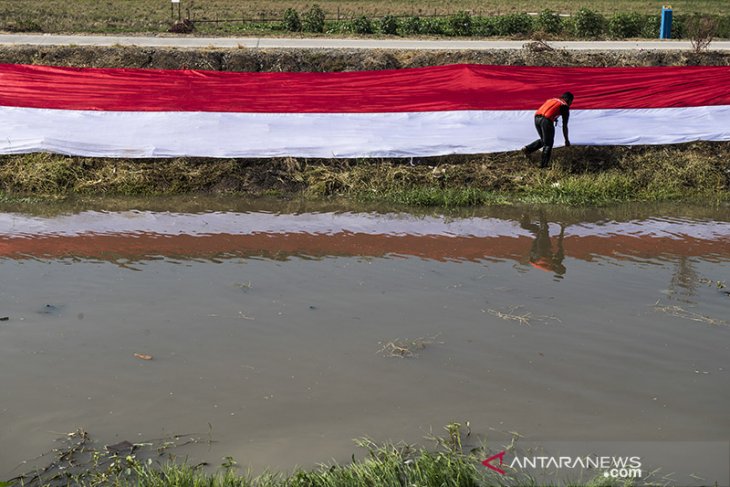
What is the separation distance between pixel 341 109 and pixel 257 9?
33.7 meters

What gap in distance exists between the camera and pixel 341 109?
14.0 metres

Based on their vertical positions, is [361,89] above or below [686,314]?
above

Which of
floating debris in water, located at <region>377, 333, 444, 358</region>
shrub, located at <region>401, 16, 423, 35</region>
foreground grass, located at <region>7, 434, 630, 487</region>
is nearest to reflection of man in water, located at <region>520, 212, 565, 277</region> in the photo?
floating debris in water, located at <region>377, 333, 444, 358</region>

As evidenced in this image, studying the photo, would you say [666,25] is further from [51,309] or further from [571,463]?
[571,463]

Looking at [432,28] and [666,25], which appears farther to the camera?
[432,28]

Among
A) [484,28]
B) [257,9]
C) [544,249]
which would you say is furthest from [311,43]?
[257,9]

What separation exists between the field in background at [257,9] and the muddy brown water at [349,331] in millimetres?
22209

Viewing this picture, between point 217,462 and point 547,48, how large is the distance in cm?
1287

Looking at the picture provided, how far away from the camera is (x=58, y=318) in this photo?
761cm

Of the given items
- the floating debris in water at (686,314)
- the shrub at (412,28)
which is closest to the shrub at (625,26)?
the shrub at (412,28)

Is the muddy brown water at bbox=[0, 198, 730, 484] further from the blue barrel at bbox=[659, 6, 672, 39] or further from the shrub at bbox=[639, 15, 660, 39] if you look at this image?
the shrub at bbox=[639, 15, 660, 39]

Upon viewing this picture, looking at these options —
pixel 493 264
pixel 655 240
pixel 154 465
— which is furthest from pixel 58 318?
pixel 655 240

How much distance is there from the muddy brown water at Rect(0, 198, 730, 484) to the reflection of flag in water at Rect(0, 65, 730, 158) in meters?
2.31

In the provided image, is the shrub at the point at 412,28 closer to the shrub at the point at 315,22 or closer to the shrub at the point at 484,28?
the shrub at the point at 484,28
